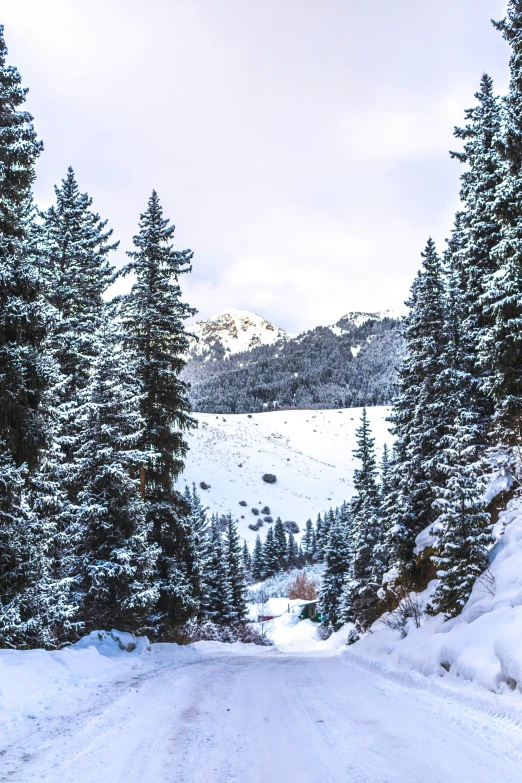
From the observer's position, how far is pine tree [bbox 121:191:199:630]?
18.0 meters

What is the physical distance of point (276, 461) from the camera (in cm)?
13775

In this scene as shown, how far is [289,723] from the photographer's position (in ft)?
20.5

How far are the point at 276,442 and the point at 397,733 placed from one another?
14876 centimetres

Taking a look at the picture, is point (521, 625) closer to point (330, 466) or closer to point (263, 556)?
point (263, 556)

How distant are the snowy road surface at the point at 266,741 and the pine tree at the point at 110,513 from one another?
6.03 m

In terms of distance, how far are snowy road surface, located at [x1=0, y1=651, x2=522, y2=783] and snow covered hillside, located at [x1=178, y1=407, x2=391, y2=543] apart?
9716cm

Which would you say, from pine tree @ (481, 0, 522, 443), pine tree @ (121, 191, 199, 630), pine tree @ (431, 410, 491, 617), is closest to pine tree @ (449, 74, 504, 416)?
pine tree @ (481, 0, 522, 443)

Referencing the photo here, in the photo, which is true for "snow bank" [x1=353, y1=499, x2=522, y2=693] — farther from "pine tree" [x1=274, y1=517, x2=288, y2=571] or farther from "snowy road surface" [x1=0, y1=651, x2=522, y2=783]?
"pine tree" [x1=274, y1=517, x2=288, y2=571]

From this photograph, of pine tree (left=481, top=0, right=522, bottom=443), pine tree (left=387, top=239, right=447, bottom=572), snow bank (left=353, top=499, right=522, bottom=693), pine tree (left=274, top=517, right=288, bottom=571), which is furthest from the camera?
pine tree (left=274, top=517, right=288, bottom=571)

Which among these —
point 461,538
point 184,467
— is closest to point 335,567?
point 184,467

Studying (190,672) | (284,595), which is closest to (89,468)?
(190,672)

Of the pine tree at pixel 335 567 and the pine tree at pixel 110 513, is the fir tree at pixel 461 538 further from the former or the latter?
the pine tree at pixel 335 567

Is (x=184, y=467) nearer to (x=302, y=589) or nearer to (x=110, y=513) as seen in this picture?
(x=110, y=513)

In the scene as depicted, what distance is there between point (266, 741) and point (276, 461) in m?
133
